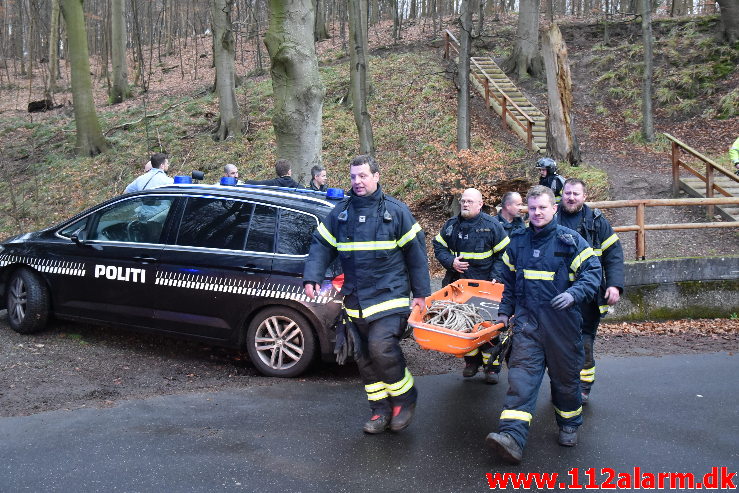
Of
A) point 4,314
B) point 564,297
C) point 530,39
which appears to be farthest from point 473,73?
point 564,297

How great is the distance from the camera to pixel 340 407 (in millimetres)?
5766

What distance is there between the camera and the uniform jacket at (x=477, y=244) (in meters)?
6.84

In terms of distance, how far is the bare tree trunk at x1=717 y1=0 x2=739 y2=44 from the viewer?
21672 mm

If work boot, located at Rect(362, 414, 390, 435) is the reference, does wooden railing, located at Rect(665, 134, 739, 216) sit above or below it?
above

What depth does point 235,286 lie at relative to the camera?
21.8 ft

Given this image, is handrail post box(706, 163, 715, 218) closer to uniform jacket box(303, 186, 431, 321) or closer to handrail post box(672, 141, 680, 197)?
handrail post box(672, 141, 680, 197)

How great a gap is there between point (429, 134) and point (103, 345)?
1431 cm

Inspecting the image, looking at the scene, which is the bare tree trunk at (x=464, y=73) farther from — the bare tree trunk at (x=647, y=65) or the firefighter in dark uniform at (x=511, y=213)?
the firefighter in dark uniform at (x=511, y=213)

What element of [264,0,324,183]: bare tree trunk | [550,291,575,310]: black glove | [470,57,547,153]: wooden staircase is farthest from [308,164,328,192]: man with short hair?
[470,57,547,153]: wooden staircase

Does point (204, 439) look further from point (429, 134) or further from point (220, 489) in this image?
point (429, 134)

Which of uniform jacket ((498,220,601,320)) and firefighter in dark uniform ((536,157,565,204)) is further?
firefighter in dark uniform ((536,157,565,204))

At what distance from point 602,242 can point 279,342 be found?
9.93ft

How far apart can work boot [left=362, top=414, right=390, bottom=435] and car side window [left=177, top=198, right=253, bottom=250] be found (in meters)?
2.39

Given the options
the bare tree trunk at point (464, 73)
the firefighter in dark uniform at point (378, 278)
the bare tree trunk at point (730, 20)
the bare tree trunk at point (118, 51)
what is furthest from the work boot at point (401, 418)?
the bare tree trunk at point (118, 51)
